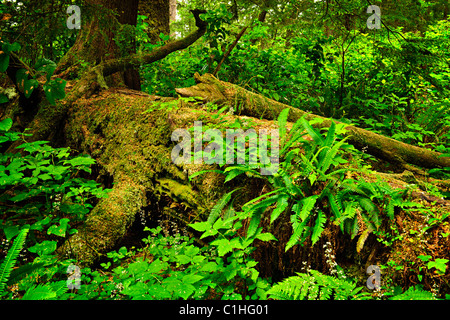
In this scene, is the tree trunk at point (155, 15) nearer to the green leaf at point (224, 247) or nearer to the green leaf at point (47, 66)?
the green leaf at point (47, 66)

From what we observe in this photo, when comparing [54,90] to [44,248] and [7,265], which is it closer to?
[44,248]

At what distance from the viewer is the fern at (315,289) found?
1.96 metres

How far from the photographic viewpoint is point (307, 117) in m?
4.38

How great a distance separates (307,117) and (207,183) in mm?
2135

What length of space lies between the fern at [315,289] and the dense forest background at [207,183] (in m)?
0.01

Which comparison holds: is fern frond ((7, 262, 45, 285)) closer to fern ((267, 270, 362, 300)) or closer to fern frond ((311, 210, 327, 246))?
fern ((267, 270, 362, 300))

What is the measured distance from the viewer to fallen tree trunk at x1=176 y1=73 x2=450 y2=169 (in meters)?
3.86

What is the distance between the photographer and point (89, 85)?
5.00 meters

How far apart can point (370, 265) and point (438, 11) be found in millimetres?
13859

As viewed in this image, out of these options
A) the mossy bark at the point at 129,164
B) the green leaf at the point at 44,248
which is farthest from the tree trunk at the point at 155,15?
the green leaf at the point at 44,248

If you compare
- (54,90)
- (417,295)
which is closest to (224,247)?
(417,295)

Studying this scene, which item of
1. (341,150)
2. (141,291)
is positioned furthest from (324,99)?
(141,291)

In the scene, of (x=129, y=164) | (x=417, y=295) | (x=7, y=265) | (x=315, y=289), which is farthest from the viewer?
(x=129, y=164)
